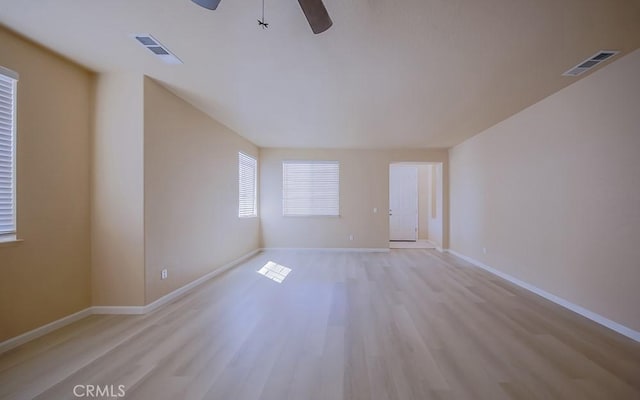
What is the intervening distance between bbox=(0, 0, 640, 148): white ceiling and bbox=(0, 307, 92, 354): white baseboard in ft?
8.54

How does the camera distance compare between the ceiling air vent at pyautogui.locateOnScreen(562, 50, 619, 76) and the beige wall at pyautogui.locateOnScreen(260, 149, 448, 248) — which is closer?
the ceiling air vent at pyautogui.locateOnScreen(562, 50, 619, 76)

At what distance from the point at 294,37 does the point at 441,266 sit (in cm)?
481

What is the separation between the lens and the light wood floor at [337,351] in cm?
175

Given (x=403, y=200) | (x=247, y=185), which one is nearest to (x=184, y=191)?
(x=247, y=185)

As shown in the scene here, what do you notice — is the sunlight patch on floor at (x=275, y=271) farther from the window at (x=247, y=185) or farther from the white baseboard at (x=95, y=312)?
Result: the window at (x=247, y=185)

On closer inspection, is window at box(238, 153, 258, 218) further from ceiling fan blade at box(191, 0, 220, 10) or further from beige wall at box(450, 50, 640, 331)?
beige wall at box(450, 50, 640, 331)

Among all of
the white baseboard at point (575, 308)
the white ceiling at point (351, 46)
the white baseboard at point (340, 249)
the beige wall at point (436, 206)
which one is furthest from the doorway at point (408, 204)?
the white ceiling at point (351, 46)

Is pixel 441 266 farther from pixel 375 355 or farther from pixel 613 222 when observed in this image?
pixel 375 355

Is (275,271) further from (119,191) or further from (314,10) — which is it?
(314,10)

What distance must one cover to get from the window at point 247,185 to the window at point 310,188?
753 mm

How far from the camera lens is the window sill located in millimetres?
2133

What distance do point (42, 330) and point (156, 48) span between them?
112 inches

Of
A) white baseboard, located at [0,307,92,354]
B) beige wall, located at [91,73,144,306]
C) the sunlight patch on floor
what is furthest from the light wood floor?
the sunlight patch on floor

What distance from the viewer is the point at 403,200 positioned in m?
Answer: 8.70
